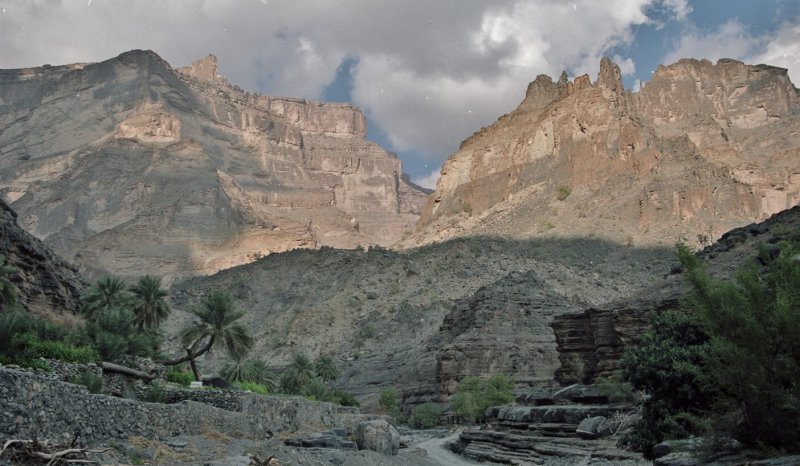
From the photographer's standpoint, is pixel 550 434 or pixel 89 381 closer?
pixel 89 381

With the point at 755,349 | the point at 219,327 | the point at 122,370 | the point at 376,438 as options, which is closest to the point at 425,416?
the point at 219,327

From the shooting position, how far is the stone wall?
39.0 feet

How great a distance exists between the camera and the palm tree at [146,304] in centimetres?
4128

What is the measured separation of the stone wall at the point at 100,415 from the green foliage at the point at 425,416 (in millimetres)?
29037

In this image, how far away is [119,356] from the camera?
23.6 metres

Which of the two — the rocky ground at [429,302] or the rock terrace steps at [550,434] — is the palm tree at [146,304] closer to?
the rock terrace steps at [550,434]

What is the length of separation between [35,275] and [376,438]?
29.2 m

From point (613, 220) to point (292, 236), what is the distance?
9093cm

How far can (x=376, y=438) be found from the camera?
2423 centimetres

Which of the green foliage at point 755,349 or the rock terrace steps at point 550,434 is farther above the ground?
the green foliage at point 755,349

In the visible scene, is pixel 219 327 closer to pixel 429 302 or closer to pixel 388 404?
pixel 388 404

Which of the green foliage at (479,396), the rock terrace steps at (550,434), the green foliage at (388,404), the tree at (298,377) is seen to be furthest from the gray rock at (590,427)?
the green foliage at (388,404)

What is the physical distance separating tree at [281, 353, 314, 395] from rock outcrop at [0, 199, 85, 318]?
16.1m

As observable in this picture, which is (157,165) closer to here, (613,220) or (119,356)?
(613,220)
